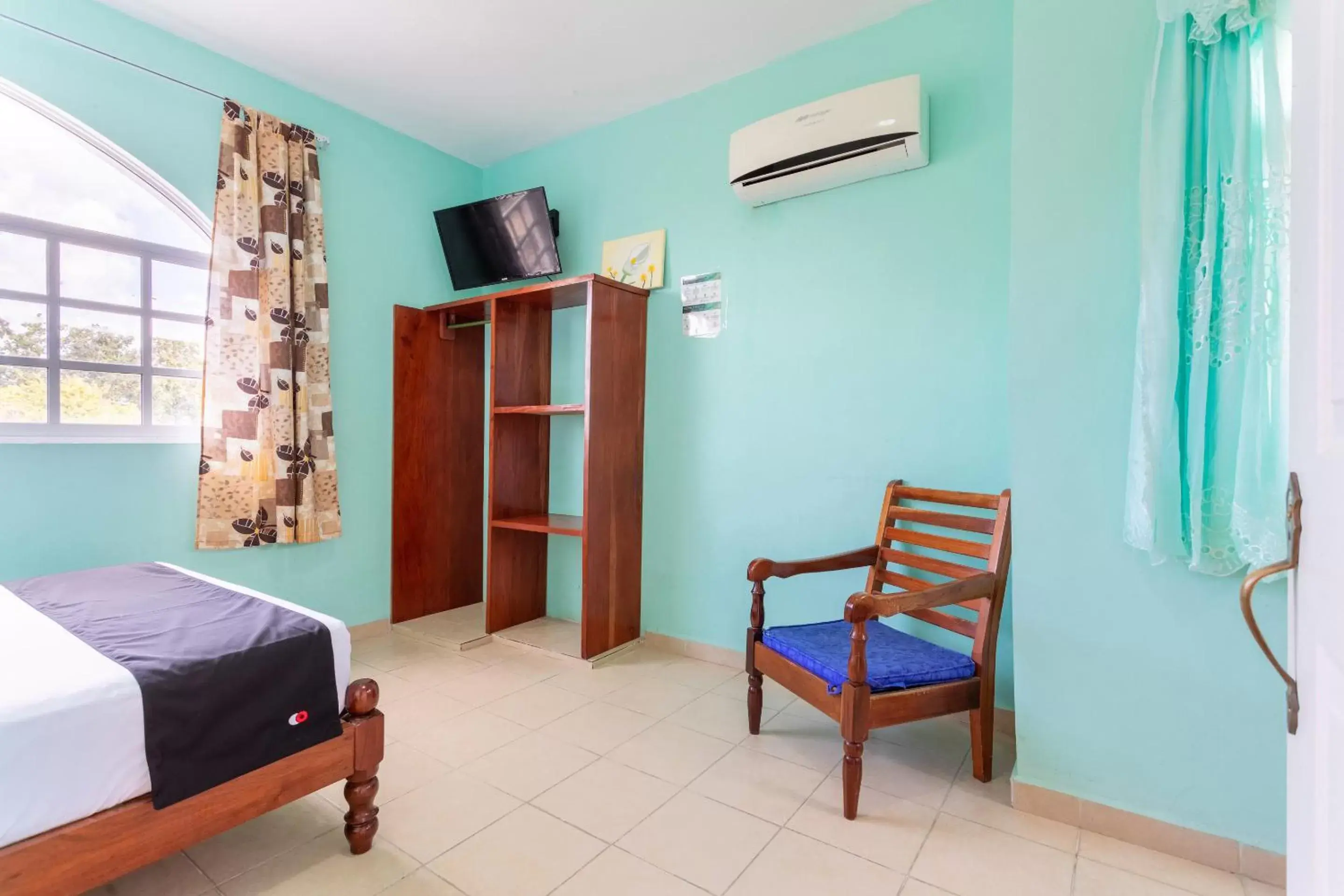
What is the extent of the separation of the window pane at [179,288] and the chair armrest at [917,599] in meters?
2.98

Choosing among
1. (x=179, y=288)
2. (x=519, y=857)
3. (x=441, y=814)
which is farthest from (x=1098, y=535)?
(x=179, y=288)

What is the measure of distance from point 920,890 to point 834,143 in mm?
2469

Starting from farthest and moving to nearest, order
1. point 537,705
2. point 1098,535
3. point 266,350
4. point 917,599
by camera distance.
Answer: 1. point 266,350
2. point 537,705
3. point 917,599
4. point 1098,535

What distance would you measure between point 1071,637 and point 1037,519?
0.34 meters

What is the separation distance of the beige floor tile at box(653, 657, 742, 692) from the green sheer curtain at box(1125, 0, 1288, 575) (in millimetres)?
1789

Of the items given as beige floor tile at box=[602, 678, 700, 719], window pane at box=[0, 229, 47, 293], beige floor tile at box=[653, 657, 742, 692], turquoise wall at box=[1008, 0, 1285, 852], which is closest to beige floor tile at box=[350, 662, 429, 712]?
beige floor tile at box=[602, 678, 700, 719]

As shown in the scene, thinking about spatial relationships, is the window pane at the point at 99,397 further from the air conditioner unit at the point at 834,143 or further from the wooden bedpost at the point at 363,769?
the air conditioner unit at the point at 834,143

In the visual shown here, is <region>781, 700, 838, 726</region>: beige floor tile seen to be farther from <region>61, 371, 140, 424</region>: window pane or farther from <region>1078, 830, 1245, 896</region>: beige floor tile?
<region>61, 371, 140, 424</region>: window pane

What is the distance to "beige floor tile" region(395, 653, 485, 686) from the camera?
2848 mm

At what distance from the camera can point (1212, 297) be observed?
1.51m

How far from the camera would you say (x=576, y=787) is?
6.50 ft

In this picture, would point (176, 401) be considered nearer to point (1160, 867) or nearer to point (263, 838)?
point (263, 838)

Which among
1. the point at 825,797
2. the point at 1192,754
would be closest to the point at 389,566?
the point at 825,797

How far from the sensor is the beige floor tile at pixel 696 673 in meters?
2.85
